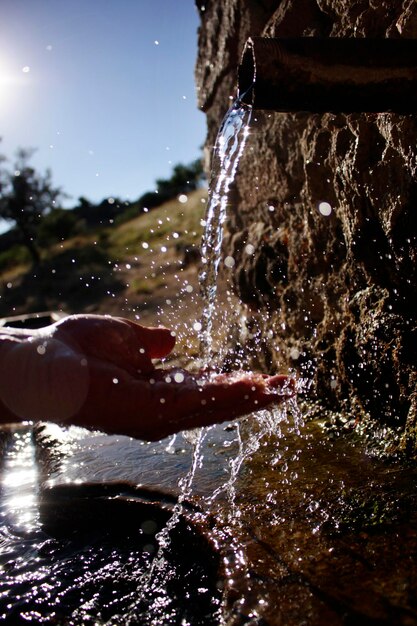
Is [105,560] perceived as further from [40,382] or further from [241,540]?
[40,382]

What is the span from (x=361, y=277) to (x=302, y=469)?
3.18 feet

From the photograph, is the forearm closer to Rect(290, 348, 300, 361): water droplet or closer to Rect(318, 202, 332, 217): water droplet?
Rect(318, 202, 332, 217): water droplet

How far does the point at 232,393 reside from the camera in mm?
1522

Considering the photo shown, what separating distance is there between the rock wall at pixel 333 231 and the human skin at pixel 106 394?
89 centimetres

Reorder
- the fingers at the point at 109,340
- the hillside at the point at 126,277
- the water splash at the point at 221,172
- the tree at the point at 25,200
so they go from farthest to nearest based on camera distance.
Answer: the tree at the point at 25,200, the hillside at the point at 126,277, the water splash at the point at 221,172, the fingers at the point at 109,340

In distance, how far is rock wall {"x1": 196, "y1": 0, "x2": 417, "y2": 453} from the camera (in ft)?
6.85

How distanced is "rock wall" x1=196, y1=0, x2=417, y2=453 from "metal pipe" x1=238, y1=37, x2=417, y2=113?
37 centimetres

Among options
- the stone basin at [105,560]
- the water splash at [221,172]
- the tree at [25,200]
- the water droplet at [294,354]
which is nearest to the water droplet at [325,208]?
the water splash at [221,172]

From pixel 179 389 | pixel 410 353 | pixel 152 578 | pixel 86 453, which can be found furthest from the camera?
pixel 86 453

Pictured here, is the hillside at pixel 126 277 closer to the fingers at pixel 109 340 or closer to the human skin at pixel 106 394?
the fingers at pixel 109 340

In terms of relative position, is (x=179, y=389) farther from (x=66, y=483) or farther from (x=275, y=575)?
(x=66, y=483)

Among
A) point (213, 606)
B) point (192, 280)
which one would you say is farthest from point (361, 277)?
point (192, 280)

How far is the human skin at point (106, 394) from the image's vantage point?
1.46 metres

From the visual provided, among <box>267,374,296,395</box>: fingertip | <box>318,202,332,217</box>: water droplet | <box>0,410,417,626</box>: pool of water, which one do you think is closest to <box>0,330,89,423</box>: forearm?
<box>267,374,296,395</box>: fingertip
